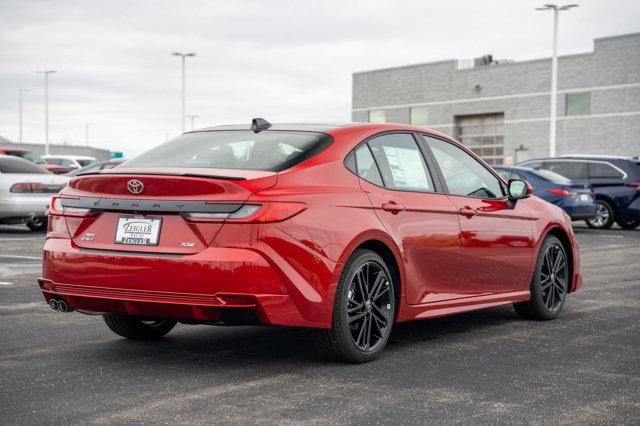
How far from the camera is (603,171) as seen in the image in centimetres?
2384

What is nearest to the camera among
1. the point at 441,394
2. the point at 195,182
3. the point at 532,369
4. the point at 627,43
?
the point at 441,394

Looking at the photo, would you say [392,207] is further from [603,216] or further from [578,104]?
[578,104]

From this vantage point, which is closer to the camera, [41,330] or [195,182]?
[195,182]

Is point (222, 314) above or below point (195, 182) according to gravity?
below

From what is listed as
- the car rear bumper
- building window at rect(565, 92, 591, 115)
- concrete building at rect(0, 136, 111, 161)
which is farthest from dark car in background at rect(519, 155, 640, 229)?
concrete building at rect(0, 136, 111, 161)

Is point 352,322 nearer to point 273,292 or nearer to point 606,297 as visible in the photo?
point 273,292

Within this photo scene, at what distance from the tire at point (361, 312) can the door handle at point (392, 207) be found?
1.03ft

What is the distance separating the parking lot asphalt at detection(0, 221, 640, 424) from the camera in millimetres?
4820

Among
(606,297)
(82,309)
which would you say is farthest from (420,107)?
(82,309)

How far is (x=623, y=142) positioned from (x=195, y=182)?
5001cm

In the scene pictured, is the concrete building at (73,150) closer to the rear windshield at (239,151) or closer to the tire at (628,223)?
the tire at (628,223)

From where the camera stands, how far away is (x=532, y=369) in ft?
19.7

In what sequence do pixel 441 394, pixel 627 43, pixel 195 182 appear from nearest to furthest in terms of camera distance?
pixel 441 394, pixel 195 182, pixel 627 43

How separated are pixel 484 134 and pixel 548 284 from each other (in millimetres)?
53456
